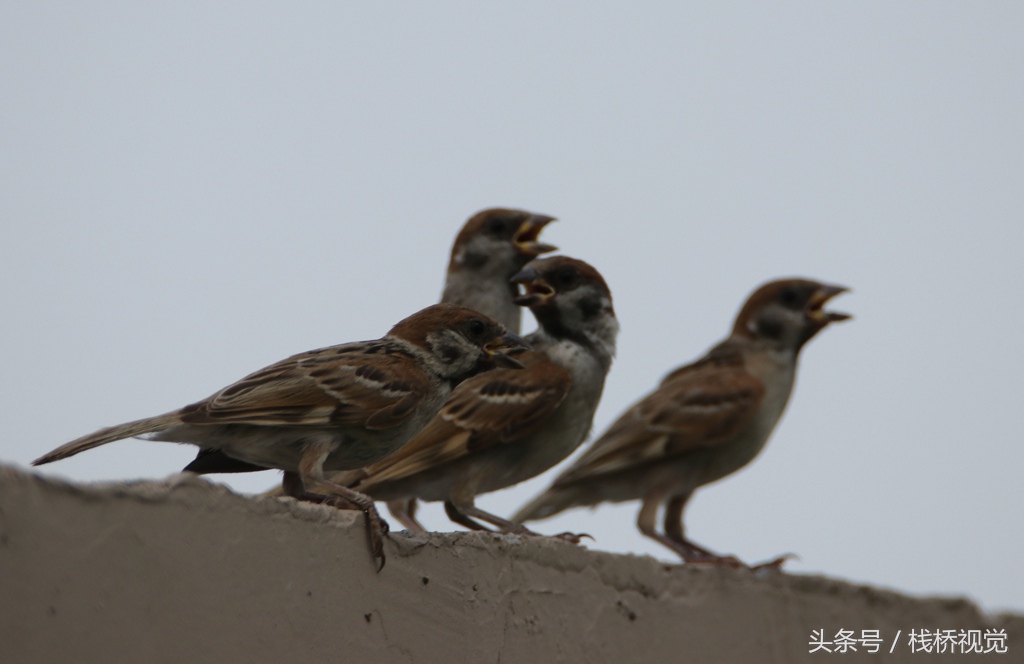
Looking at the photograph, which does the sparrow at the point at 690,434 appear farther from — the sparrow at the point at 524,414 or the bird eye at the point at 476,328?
the bird eye at the point at 476,328

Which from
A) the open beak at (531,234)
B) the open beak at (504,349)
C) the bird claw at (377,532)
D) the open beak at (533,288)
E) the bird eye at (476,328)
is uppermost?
the open beak at (531,234)

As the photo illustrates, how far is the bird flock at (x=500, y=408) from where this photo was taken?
3.78 metres

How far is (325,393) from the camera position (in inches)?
152

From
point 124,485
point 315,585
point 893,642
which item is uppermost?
point 124,485

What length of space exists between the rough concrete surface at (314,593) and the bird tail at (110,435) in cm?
57

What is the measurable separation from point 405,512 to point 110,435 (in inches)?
103

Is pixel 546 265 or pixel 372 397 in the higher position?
pixel 546 265

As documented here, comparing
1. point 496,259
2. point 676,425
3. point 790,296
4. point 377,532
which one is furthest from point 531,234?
point 377,532

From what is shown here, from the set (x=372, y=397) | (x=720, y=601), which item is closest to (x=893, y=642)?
(x=720, y=601)

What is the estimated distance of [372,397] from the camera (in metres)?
3.86

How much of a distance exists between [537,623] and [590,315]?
2200mm

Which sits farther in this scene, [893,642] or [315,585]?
[893,642]

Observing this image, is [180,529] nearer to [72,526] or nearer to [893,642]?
[72,526]

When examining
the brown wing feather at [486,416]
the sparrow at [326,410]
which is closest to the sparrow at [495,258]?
the brown wing feather at [486,416]
